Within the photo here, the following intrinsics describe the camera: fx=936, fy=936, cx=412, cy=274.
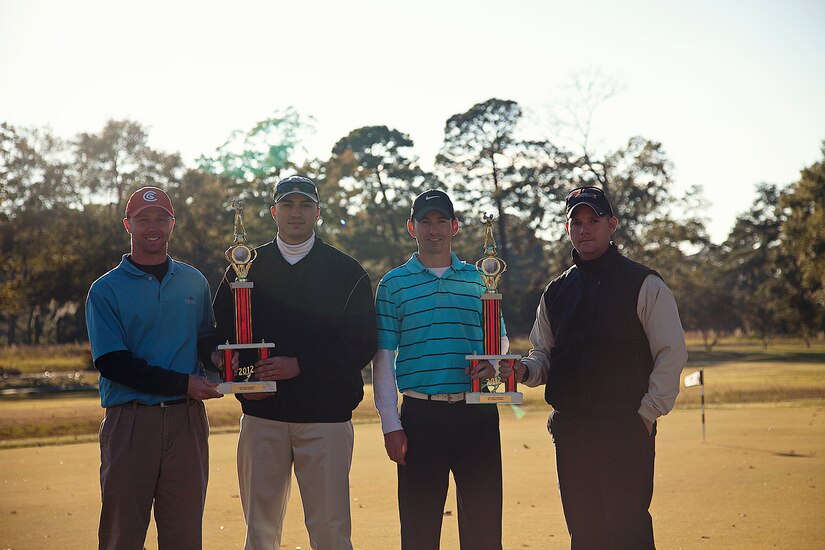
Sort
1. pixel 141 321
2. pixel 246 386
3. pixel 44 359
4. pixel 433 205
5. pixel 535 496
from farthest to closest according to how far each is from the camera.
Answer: pixel 44 359, pixel 535 496, pixel 433 205, pixel 141 321, pixel 246 386

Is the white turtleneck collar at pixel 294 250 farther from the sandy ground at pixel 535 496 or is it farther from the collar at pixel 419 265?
the sandy ground at pixel 535 496

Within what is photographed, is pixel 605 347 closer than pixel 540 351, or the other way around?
pixel 605 347

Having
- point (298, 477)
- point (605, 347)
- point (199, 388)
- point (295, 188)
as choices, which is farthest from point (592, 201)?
point (199, 388)

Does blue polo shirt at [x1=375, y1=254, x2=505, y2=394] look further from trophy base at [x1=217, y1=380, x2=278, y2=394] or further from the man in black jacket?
trophy base at [x1=217, y1=380, x2=278, y2=394]

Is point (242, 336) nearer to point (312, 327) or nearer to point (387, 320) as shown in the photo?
point (312, 327)

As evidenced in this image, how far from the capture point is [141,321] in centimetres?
454

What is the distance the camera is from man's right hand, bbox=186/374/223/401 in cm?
445

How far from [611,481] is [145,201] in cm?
264

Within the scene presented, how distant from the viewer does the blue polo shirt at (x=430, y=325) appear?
4.59m

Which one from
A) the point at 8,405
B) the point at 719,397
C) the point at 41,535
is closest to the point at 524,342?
the point at 719,397

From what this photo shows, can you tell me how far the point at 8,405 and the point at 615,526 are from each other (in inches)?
791

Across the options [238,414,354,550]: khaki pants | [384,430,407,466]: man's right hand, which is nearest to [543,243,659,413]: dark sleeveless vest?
[384,430,407,466]: man's right hand

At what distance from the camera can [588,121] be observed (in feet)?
146

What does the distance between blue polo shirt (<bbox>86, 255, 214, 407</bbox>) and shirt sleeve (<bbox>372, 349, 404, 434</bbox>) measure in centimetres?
92
